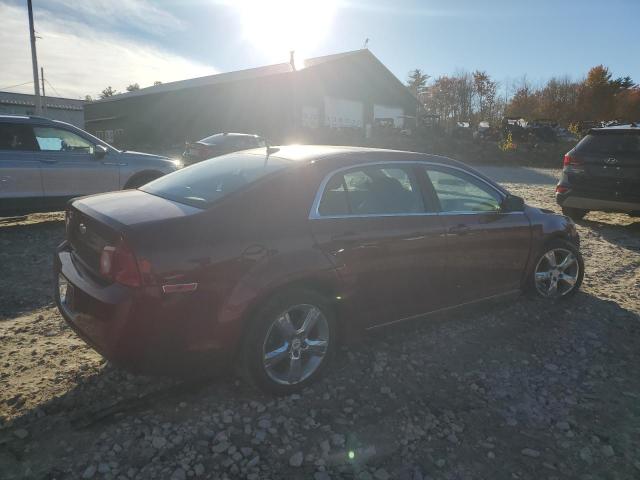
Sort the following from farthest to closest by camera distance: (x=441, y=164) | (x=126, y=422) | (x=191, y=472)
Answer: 1. (x=441, y=164)
2. (x=126, y=422)
3. (x=191, y=472)

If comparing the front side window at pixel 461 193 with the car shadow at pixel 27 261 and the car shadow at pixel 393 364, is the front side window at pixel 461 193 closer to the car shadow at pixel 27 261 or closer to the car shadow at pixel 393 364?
the car shadow at pixel 393 364

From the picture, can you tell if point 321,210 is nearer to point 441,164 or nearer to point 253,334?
point 253,334

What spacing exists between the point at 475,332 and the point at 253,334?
2.17m

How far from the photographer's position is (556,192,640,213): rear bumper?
735 centimetres

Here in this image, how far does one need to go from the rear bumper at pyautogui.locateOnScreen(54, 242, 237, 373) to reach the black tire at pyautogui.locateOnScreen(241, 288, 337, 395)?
137 millimetres

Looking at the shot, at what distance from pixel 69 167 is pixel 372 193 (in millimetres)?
5683

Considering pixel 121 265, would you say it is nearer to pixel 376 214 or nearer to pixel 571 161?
pixel 376 214

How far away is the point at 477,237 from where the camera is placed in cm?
380

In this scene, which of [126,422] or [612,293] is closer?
[126,422]

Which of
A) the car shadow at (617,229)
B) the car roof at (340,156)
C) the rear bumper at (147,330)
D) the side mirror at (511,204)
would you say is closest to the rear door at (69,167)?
the car roof at (340,156)

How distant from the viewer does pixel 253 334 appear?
2.71 meters

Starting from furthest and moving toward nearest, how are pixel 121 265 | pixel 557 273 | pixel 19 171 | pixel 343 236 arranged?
pixel 19 171 < pixel 557 273 < pixel 343 236 < pixel 121 265

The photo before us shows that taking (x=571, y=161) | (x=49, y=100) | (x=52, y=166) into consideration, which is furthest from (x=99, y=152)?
(x=49, y=100)

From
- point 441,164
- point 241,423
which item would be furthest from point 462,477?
point 441,164
